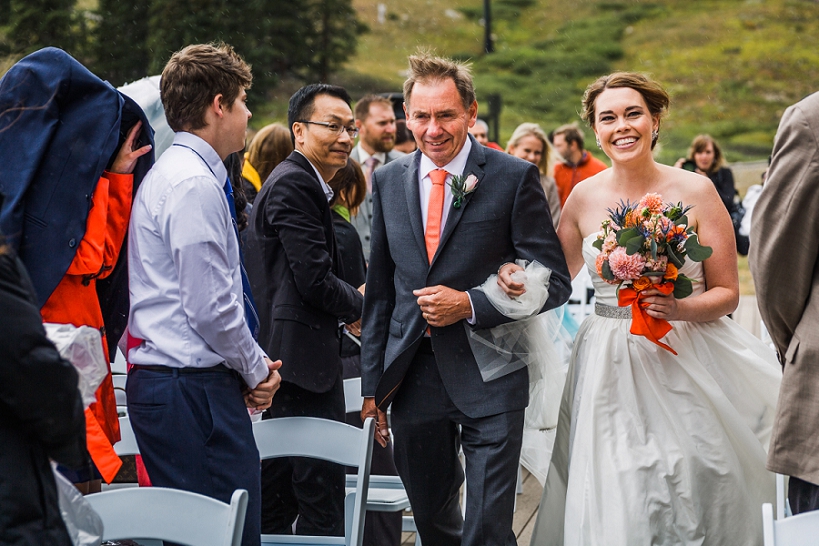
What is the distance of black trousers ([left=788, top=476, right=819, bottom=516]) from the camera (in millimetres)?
2653

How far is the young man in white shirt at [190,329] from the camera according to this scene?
2.75m

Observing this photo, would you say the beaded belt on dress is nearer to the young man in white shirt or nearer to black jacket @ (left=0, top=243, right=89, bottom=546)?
the young man in white shirt

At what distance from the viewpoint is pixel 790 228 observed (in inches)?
103

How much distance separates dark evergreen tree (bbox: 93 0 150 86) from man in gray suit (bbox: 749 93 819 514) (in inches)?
692

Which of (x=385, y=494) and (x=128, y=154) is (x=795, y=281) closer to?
(x=385, y=494)

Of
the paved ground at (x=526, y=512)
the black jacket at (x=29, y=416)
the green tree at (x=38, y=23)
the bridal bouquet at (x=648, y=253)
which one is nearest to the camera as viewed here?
the black jacket at (x=29, y=416)

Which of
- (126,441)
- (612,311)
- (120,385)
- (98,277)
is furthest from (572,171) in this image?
(98,277)

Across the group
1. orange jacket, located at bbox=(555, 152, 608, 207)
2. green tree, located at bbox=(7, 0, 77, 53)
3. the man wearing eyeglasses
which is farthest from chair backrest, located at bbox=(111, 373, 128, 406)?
green tree, located at bbox=(7, 0, 77, 53)

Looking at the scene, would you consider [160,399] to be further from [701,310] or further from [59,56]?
[701,310]

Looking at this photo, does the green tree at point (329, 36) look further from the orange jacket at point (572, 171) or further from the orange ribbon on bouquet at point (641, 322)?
the orange ribbon on bouquet at point (641, 322)

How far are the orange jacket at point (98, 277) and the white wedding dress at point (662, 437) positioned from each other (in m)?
1.74

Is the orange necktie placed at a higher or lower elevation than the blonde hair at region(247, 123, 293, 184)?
lower

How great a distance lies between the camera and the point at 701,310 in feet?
11.2

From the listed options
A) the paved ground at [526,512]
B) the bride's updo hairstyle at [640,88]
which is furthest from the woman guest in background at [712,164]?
the bride's updo hairstyle at [640,88]
